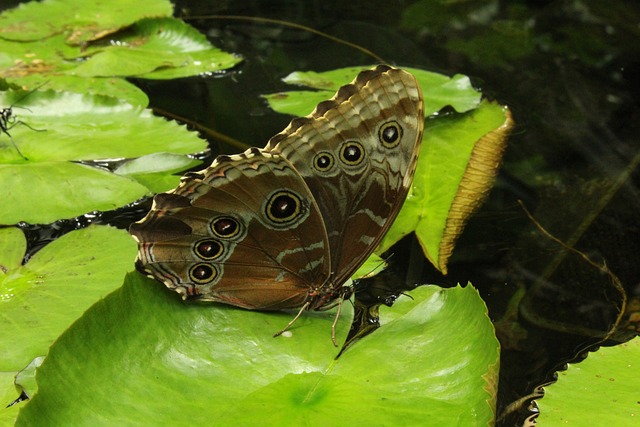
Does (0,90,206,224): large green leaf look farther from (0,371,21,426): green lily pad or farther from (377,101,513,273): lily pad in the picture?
(377,101,513,273): lily pad

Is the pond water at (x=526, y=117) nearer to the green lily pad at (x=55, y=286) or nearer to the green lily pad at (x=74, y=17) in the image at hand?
the green lily pad at (x=74, y=17)

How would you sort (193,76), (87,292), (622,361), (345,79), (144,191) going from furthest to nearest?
(193,76), (345,79), (144,191), (87,292), (622,361)

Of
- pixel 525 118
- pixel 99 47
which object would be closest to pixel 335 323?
pixel 525 118

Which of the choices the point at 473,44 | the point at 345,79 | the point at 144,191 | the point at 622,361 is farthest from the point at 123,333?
the point at 473,44

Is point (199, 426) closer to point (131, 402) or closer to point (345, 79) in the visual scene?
point (131, 402)

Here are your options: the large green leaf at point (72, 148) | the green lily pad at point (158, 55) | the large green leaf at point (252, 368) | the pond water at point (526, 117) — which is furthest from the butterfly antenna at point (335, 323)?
the green lily pad at point (158, 55)
